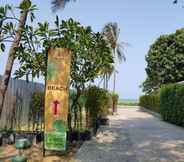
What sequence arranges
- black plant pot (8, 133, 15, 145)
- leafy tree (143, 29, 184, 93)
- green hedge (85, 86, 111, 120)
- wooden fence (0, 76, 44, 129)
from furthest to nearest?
1. leafy tree (143, 29, 184, 93)
2. green hedge (85, 86, 111, 120)
3. wooden fence (0, 76, 44, 129)
4. black plant pot (8, 133, 15, 145)

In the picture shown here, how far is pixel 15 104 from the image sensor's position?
13.7 meters

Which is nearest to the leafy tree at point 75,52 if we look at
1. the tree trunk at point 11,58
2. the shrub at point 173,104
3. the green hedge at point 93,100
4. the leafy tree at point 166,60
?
the tree trunk at point 11,58

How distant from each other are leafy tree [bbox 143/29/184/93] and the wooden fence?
1432 inches

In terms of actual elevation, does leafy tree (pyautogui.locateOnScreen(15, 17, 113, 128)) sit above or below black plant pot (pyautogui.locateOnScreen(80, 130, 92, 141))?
above

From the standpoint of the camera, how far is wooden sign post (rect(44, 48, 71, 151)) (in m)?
8.84

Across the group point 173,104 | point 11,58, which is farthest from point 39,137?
point 173,104

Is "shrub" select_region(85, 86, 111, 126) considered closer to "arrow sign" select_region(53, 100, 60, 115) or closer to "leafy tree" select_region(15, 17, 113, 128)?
"leafy tree" select_region(15, 17, 113, 128)

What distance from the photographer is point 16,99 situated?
14.0 m

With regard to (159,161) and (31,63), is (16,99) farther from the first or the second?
(159,161)

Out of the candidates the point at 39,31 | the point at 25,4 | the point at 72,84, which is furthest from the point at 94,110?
the point at 25,4

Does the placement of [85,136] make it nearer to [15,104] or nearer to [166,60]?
[15,104]

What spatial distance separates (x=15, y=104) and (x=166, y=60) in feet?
129

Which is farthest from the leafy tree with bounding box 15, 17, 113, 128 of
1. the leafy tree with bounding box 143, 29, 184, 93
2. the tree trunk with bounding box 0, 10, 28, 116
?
the leafy tree with bounding box 143, 29, 184, 93

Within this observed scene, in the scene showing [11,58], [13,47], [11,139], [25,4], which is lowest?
[11,139]
